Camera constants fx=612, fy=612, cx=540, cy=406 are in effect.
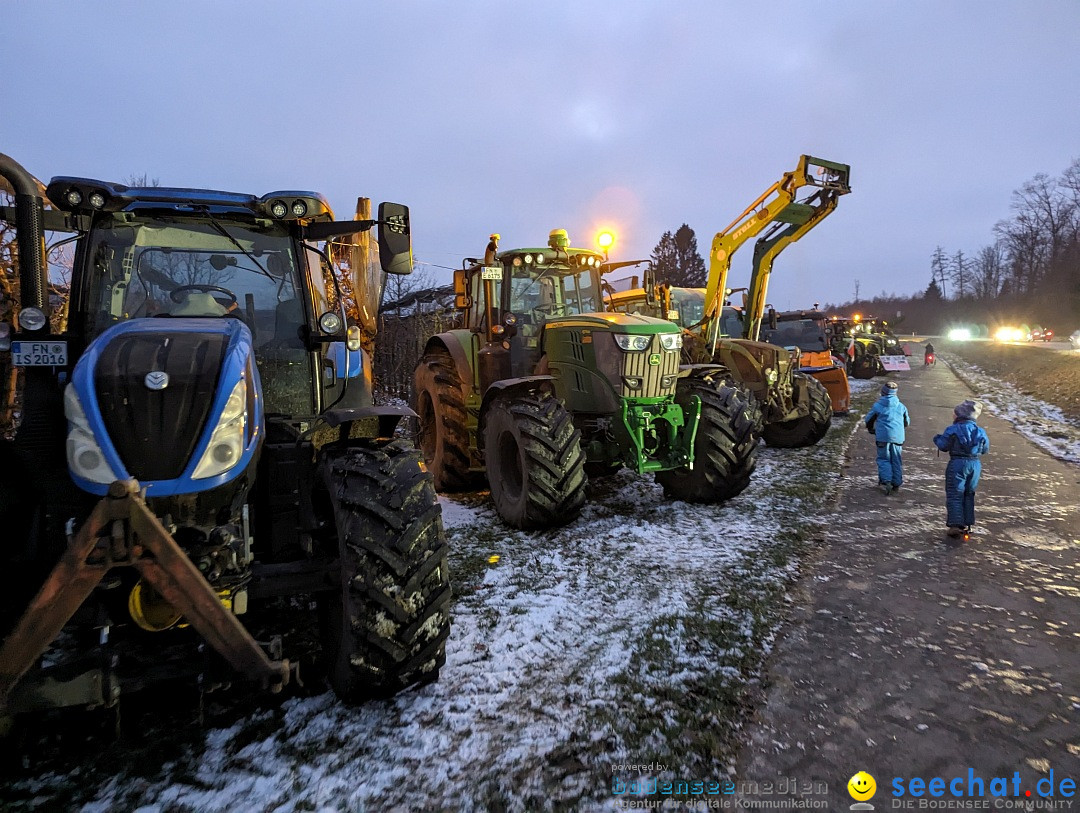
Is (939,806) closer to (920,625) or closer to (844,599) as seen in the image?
(920,625)

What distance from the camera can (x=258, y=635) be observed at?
3.26 meters

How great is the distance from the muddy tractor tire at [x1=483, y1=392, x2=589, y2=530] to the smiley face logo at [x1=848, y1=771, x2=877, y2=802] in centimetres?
303

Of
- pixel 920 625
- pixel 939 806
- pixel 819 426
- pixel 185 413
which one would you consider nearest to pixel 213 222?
pixel 185 413

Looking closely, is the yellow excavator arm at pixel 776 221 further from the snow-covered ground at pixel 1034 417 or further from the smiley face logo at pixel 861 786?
the smiley face logo at pixel 861 786

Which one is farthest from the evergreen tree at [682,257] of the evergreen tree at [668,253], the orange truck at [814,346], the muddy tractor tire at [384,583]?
the muddy tractor tire at [384,583]

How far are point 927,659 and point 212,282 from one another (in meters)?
4.34

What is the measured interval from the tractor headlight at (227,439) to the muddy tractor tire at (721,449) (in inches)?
174

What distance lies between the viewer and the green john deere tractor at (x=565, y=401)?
17.3ft

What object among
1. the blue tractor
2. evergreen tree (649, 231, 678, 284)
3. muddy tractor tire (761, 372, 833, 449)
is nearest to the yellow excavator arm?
muddy tractor tire (761, 372, 833, 449)

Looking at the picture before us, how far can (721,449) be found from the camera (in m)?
5.84

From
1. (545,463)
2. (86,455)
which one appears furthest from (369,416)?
(545,463)

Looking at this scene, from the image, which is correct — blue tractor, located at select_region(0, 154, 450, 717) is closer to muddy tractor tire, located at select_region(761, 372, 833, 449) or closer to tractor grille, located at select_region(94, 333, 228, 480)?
tractor grille, located at select_region(94, 333, 228, 480)

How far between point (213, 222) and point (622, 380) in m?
3.56

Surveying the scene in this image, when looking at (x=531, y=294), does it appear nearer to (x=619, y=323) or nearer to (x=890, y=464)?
(x=619, y=323)
